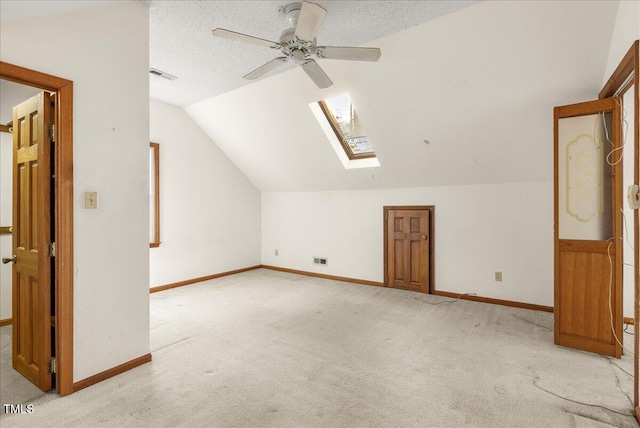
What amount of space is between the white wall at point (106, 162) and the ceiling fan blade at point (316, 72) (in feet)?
4.08

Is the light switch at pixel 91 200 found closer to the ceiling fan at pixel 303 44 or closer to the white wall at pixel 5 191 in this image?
the ceiling fan at pixel 303 44

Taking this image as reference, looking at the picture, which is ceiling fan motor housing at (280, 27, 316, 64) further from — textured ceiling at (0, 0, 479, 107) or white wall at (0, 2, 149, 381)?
white wall at (0, 2, 149, 381)

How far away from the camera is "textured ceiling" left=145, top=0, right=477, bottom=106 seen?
96.3 inches

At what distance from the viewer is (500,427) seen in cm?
172

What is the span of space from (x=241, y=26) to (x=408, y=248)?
3384 mm

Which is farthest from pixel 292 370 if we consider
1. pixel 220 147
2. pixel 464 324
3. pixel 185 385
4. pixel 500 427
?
pixel 220 147

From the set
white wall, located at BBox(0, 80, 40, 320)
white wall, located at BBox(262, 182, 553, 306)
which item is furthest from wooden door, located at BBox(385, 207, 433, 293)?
white wall, located at BBox(0, 80, 40, 320)

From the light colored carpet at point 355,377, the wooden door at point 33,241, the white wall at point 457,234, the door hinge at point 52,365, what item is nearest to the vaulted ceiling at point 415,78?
the white wall at point 457,234

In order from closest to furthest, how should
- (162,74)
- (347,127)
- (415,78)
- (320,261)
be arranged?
(415,78) < (162,74) < (347,127) < (320,261)

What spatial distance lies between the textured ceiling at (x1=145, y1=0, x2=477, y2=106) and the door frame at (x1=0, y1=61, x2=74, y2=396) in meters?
1.04

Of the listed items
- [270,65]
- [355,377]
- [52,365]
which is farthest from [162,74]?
[355,377]

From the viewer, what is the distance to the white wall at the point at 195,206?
Result: 15.6ft

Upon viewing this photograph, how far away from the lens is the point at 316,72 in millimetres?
2600

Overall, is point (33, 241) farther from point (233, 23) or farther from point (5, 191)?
point (233, 23)
